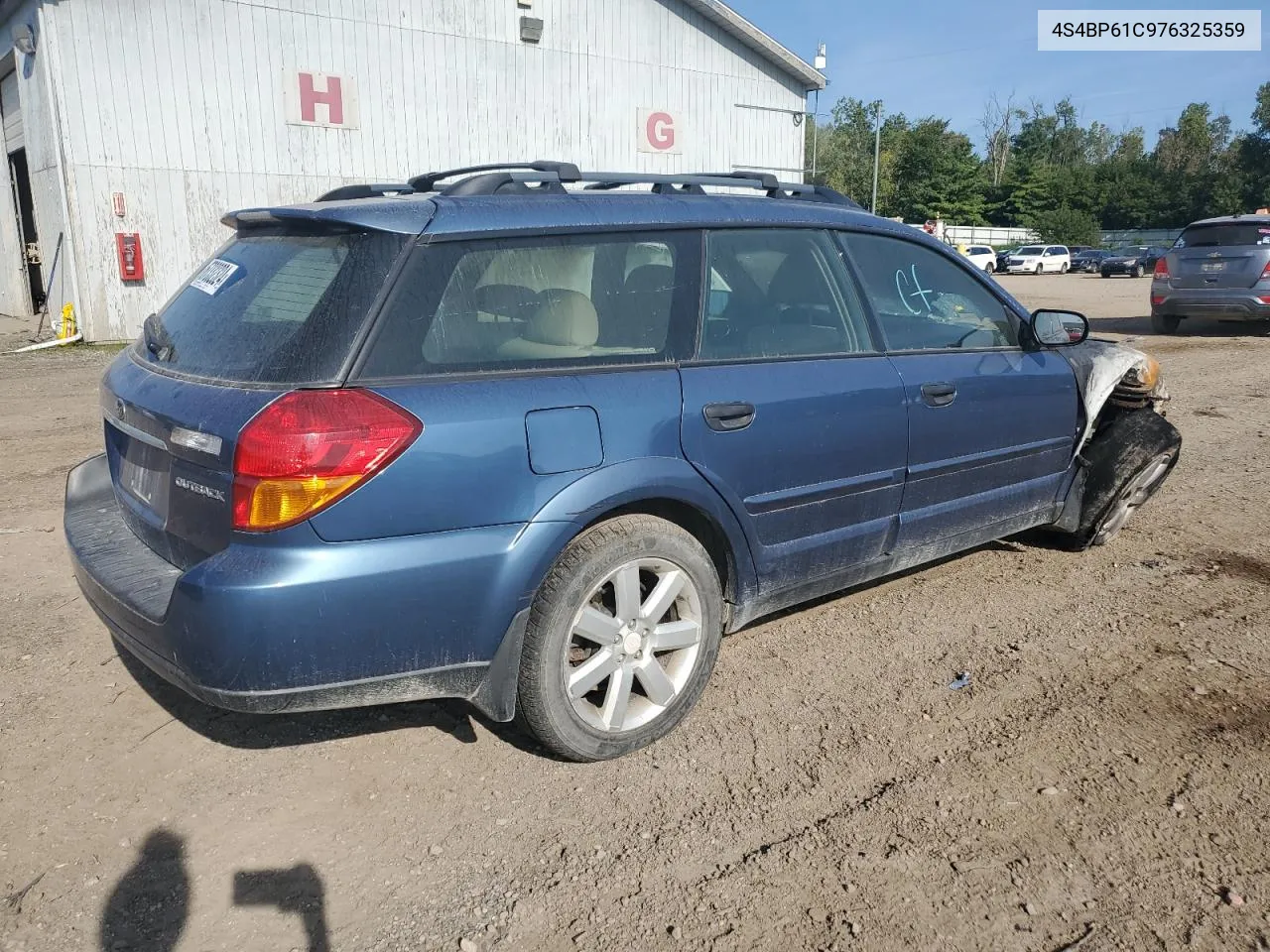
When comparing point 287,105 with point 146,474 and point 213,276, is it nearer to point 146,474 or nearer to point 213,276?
point 213,276

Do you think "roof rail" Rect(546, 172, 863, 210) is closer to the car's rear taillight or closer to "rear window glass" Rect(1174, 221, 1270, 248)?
the car's rear taillight

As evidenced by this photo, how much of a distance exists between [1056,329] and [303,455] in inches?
132

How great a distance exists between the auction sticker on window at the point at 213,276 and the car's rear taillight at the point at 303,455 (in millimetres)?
868

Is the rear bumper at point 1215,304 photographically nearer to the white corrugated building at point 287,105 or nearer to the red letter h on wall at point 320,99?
the white corrugated building at point 287,105

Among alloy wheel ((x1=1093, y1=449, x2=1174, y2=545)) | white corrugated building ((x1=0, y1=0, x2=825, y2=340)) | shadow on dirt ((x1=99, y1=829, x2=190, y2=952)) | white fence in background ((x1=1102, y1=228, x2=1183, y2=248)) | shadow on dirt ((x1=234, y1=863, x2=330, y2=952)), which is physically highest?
white corrugated building ((x1=0, y1=0, x2=825, y2=340))

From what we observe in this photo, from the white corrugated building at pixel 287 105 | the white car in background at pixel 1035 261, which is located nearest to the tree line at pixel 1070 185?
the white car in background at pixel 1035 261

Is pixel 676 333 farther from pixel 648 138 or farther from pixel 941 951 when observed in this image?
pixel 648 138

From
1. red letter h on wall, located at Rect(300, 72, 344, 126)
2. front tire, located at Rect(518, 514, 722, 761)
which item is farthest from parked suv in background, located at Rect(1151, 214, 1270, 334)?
front tire, located at Rect(518, 514, 722, 761)

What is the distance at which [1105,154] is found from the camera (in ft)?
356

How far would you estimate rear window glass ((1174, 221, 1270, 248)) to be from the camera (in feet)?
44.5

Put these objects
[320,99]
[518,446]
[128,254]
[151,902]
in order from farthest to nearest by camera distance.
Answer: [320,99], [128,254], [518,446], [151,902]

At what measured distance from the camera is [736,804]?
292cm

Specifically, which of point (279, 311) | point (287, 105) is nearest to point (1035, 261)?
point (287, 105)

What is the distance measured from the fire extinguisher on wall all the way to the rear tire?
1412cm
